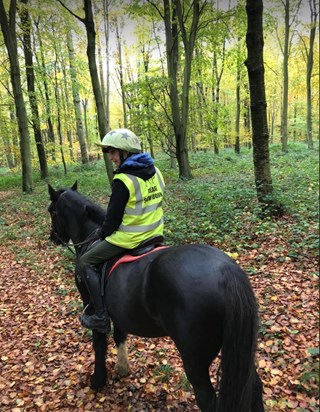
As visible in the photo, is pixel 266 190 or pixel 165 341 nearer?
pixel 165 341

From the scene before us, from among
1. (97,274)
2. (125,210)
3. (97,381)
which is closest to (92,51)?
(125,210)

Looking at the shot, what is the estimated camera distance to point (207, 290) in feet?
8.16

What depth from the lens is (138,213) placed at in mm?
3408

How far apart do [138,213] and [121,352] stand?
219 centimetres

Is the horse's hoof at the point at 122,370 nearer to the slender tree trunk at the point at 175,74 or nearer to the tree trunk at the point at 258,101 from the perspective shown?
the tree trunk at the point at 258,101

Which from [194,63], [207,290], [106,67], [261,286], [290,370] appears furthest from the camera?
[106,67]

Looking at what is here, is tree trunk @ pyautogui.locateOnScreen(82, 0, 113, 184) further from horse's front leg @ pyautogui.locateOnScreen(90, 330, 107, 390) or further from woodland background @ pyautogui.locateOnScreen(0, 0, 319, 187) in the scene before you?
horse's front leg @ pyautogui.locateOnScreen(90, 330, 107, 390)

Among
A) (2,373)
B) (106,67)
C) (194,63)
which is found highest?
(106,67)

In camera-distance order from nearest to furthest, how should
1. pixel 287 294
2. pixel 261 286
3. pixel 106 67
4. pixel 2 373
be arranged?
pixel 2 373
pixel 287 294
pixel 261 286
pixel 106 67

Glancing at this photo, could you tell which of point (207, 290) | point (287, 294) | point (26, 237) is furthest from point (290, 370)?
point (26, 237)

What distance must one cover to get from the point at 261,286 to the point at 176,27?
567 inches

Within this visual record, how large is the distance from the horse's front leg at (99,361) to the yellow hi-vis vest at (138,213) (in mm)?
1527

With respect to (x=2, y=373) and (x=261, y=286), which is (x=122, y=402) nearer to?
(x=2, y=373)

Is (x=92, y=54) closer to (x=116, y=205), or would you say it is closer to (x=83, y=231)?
(x=83, y=231)
